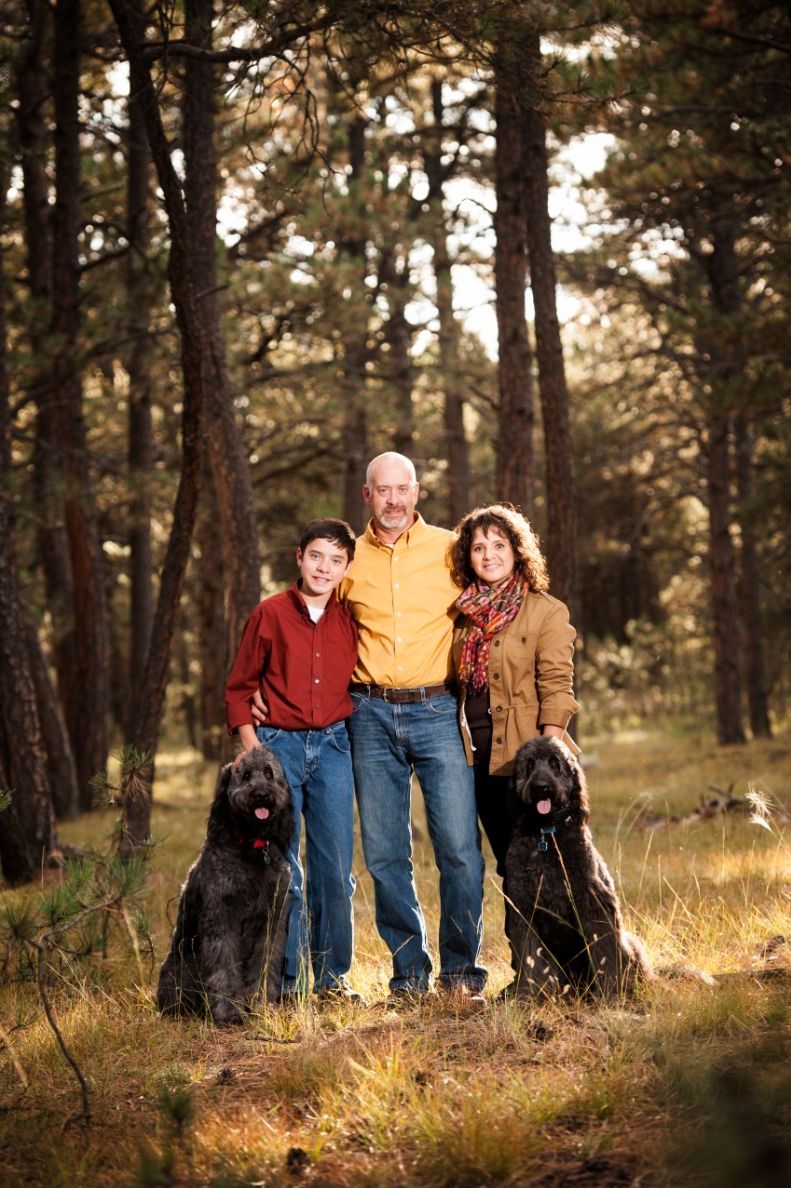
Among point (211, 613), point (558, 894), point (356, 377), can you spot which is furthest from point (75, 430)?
point (558, 894)

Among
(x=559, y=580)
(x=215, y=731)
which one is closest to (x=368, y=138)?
(x=215, y=731)

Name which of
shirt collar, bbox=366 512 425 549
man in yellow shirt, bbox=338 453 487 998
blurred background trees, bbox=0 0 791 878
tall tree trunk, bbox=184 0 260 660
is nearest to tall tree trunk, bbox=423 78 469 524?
blurred background trees, bbox=0 0 791 878

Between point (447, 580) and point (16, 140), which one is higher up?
point (16, 140)

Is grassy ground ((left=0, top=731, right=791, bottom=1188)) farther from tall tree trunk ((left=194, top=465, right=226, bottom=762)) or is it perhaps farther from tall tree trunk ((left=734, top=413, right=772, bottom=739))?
tall tree trunk ((left=734, top=413, right=772, bottom=739))

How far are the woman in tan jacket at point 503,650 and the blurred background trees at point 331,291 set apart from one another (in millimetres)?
2869

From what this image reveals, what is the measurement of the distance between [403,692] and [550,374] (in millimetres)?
6308

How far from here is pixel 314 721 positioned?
205 inches

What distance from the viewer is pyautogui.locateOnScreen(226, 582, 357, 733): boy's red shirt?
5223mm

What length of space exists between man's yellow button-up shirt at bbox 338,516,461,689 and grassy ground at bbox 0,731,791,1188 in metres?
1.47

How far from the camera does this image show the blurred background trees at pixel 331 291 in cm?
764

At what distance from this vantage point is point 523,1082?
393 centimetres

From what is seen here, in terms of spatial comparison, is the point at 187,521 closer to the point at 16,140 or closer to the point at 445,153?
the point at 16,140

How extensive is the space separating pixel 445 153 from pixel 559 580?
10.9m

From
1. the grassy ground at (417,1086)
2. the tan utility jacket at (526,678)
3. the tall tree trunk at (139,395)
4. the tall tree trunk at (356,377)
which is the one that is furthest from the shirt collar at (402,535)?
the tall tree trunk at (356,377)
